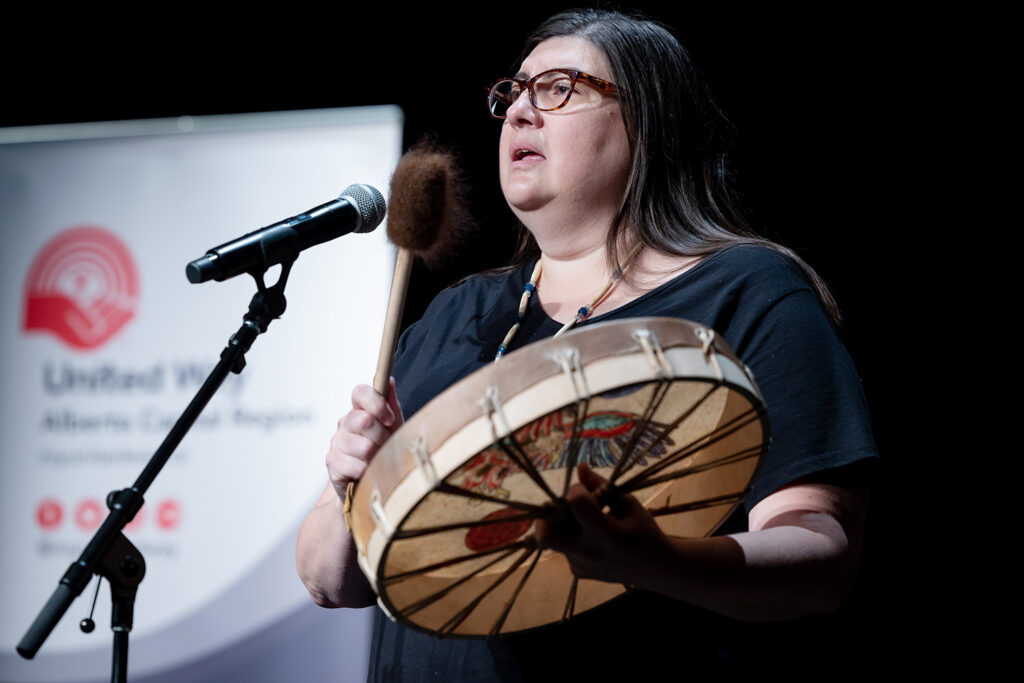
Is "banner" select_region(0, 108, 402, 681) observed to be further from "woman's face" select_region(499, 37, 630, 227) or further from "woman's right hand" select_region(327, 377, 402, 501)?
"woman's right hand" select_region(327, 377, 402, 501)

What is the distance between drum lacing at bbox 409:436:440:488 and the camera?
2.85ft

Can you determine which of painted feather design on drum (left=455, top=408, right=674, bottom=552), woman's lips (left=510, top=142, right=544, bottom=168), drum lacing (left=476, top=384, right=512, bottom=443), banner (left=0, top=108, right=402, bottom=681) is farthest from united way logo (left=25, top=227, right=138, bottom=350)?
drum lacing (left=476, top=384, right=512, bottom=443)

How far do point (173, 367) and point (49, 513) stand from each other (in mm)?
607

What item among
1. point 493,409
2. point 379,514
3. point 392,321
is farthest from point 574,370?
point 392,321

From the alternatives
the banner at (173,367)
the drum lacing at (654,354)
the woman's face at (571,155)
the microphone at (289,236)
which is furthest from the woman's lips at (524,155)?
the banner at (173,367)

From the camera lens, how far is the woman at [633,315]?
104 centimetres

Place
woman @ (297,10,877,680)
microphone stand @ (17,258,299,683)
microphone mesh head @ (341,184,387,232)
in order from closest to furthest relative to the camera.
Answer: woman @ (297,10,877,680)
microphone stand @ (17,258,299,683)
microphone mesh head @ (341,184,387,232)

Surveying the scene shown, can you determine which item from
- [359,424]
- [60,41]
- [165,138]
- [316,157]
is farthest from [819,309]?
[60,41]

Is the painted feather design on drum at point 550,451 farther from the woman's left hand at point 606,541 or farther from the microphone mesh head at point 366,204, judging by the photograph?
the microphone mesh head at point 366,204

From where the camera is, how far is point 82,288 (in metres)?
3.03

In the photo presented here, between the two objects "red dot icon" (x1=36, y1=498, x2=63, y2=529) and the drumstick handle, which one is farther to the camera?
"red dot icon" (x1=36, y1=498, x2=63, y2=529)

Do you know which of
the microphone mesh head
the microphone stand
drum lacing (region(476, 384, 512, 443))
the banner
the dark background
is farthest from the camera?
the banner

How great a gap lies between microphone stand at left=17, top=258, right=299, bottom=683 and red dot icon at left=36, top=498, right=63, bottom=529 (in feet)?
6.47

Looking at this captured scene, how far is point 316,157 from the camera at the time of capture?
9.53 ft
